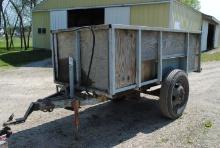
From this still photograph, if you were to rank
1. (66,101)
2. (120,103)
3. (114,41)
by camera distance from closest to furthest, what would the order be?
(114,41), (66,101), (120,103)

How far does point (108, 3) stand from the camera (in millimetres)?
20219

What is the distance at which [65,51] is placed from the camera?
5602 millimetres

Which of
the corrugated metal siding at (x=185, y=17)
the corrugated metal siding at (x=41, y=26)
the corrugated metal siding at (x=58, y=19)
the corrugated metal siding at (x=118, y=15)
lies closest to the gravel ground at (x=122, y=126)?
the corrugated metal siding at (x=185, y=17)

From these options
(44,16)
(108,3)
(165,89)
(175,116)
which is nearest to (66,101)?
(165,89)

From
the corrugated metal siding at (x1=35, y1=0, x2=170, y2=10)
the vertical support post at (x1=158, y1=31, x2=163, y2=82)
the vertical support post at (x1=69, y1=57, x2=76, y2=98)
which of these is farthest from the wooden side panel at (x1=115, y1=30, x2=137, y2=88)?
the corrugated metal siding at (x1=35, y1=0, x2=170, y2=10)

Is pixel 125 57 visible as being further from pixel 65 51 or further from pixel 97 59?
pixel 65 51

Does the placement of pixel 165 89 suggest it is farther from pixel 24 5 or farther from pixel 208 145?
pixel 24 5

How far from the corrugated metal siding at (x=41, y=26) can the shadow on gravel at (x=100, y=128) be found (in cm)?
1764

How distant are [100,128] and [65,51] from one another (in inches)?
62.2

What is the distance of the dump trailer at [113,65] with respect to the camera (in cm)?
482

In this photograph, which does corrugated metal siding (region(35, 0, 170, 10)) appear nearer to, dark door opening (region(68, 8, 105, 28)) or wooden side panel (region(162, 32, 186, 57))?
dark door opening (region(68, 8, 105, 28))

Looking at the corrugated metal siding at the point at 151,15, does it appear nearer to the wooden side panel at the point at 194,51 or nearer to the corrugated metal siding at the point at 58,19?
the corrugated metal siding at the point at 58,19

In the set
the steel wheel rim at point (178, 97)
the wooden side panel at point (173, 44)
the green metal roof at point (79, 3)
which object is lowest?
the steel wheel rim at point (178, 97)

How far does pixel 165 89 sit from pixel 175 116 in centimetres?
75
